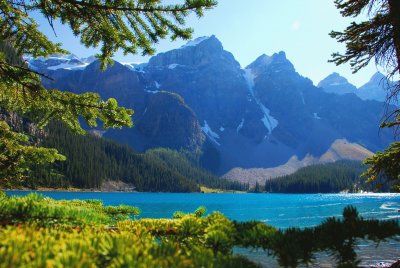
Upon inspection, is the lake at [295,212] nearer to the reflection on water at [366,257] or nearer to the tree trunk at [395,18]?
the reflection on water at [366,257]

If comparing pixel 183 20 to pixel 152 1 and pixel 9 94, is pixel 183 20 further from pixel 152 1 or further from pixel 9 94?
pixel 9 94

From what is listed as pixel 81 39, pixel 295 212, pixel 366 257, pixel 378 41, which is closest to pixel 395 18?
pixel 378 41

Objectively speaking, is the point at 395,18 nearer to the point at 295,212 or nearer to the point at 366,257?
the point at 366,257

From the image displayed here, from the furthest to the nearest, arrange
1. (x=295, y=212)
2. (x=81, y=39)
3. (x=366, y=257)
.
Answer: (x=295, y=212) < (x=366, y=257) < (x=81, y=39)

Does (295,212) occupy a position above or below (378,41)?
below

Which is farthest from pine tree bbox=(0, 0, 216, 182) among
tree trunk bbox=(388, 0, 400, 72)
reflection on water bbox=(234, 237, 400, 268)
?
→ reflection on water bbox=(234, 237, 400, 268)

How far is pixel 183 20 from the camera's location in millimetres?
6828

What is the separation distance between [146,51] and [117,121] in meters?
1.87

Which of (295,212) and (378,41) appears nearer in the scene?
(378,41)

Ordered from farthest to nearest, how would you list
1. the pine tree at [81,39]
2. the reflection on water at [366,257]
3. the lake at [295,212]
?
1. the lake at [295,212]
2. the reflection on water at [366,257]
3. the pine tree at [81,39]

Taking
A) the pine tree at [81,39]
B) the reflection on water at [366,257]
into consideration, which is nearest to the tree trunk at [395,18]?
the pine tree at [81,39]

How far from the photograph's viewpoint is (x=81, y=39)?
830 centimetres

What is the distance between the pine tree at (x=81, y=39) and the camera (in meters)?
6.84

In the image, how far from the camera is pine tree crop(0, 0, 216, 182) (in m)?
6.84
